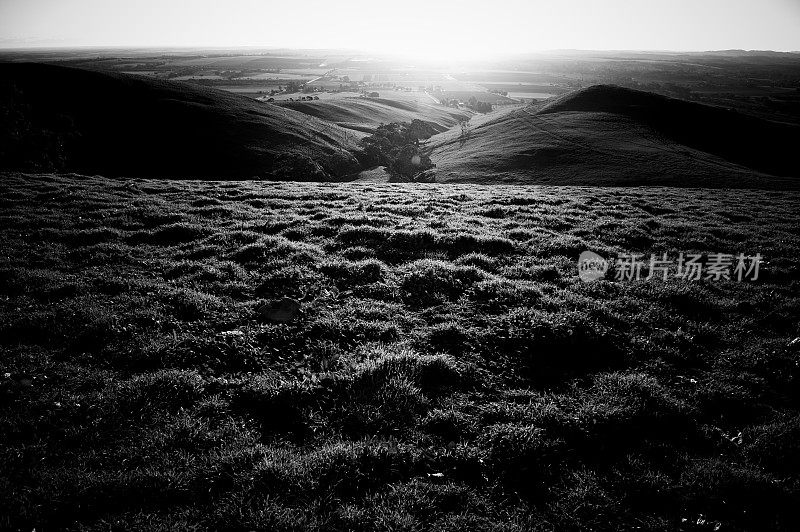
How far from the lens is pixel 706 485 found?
20.2 ft

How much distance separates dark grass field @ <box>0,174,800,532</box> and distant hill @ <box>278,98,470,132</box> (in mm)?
104308

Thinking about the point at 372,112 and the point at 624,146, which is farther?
the point at 372,112

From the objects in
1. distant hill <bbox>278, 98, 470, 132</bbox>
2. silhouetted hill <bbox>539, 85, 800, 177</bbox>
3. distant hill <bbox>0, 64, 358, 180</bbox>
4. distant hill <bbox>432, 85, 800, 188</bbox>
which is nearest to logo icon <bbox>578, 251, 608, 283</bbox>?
distant hill <bbox>432, 85, 800, 188</bbox>

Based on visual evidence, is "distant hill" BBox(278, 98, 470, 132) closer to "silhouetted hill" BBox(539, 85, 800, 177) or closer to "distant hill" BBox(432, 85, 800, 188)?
"distant hill" BBox(432, 85, 800, 188)

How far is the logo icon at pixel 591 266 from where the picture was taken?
13.9 metres

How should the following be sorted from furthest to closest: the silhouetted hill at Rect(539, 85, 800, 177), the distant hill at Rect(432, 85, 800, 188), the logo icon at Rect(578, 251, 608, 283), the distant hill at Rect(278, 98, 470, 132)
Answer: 1. the distant hill at Rect(278, 98, 470, 132)
2. the silhouetted hill at Rect(539, 85, 800, 177)
3. the distant hill at Rect(432, 85, 800, 188)
4. the logo icon at Rect(578, 251, 608, 283)

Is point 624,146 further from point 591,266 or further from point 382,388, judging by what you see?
point 382,388

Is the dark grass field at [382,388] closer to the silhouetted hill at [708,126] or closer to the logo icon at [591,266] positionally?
the logo icon at [591,266]

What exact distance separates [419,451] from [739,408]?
6661 millimetres

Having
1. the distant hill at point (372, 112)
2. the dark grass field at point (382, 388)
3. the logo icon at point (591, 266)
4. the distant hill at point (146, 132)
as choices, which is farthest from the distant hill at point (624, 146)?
the dark grass field at point (382, 388)

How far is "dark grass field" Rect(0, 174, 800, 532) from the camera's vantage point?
5.69 meters

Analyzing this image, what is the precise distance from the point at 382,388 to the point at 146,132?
84.3m

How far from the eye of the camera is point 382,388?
25.8ft

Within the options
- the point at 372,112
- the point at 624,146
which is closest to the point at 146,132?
the point at 372,112
